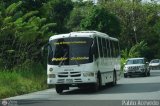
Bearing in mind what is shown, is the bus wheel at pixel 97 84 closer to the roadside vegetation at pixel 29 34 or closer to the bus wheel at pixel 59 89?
the bus wheel at pixel 59 89

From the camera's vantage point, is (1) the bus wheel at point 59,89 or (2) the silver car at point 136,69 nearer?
(1) the bus wheel at point 59,89

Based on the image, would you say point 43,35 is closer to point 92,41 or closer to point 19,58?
point 19,58

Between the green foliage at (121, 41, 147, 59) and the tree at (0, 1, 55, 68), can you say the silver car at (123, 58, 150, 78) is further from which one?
the green foliage at (121, 41, 147, 59)

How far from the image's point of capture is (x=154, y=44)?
8906cm

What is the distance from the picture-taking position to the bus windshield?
23.8 metres

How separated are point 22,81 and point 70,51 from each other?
4988 millimetres

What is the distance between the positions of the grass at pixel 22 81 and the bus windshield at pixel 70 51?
259 centimetres

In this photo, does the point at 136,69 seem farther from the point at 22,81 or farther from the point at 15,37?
the point at 22,81

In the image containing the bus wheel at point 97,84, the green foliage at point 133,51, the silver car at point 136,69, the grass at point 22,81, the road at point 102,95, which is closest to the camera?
the road at point 102,95

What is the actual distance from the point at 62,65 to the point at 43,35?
13105 mm

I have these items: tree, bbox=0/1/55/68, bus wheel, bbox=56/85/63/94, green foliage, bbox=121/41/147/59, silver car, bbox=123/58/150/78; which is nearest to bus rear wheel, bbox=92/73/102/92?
bus wheel, bbox=56/85/63/94

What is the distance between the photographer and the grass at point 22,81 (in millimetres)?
24888

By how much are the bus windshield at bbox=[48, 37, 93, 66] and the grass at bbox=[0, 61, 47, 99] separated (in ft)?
8.50

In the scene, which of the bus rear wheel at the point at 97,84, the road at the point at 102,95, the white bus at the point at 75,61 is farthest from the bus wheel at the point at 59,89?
the bus rear wheel at the point at 97,84
